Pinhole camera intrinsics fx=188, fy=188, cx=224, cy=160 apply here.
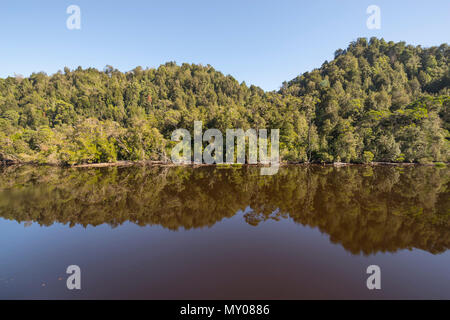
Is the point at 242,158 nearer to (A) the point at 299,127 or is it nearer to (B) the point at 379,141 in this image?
(A) the point at 299,127

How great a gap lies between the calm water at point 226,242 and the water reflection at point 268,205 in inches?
4.5

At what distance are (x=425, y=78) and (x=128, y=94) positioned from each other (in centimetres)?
13659

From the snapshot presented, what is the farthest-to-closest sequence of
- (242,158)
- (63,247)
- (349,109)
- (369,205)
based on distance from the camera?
(349,109), (242,158), (369,205), (63,247)

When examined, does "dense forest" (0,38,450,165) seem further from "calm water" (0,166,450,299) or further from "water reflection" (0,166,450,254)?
"calm water" (0,166,450,299)

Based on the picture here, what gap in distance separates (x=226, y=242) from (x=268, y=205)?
307 inches

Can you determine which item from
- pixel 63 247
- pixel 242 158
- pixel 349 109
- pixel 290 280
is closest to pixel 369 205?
pixel 290 280

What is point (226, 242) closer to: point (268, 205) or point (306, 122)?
point (268, 205)

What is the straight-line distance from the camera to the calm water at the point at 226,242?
8.44 metres

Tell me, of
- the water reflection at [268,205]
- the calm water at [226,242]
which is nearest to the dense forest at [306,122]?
the water reflection at [268,205]

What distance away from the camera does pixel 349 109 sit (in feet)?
183

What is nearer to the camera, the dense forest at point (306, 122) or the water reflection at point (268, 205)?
the water reflection at point (268, 205)

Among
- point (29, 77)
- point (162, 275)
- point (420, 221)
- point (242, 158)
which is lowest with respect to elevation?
point (162, 275)

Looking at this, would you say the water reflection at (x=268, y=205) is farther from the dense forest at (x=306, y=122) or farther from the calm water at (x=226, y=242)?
the dense forest at (x=306, y=122)

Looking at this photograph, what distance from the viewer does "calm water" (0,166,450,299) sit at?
8.44 meters
